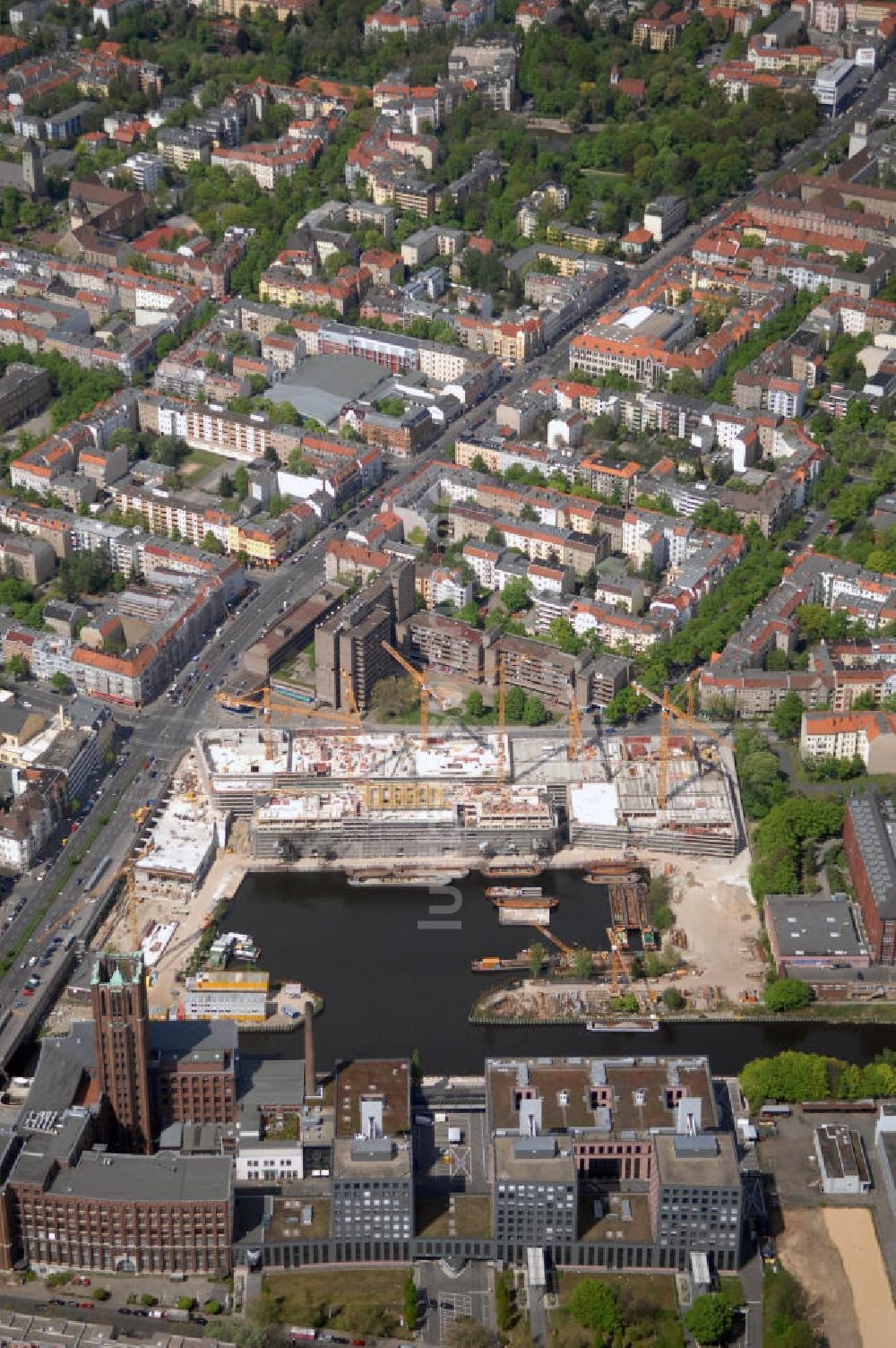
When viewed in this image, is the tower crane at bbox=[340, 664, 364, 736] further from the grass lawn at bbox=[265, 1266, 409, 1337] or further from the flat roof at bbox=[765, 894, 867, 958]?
the grass lawn at bbox=[265, 1266, 409, 1337]

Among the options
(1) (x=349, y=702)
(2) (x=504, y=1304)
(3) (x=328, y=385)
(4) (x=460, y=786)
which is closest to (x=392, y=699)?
(1) (x=349, y=702)

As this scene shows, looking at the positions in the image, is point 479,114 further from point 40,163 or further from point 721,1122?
point 721,1122

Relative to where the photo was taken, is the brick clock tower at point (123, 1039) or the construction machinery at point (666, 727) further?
the construction machinery at point (666, 727)

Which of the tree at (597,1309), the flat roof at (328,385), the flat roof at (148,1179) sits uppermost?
the flat roof at (148,1179)

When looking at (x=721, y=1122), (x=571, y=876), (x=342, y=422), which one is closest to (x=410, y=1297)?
(x=721, y=1122)

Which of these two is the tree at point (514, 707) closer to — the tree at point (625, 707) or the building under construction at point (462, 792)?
the building under construction at point (462, 792)

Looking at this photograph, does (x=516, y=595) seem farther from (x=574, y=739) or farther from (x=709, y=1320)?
(x=709, y=1320)

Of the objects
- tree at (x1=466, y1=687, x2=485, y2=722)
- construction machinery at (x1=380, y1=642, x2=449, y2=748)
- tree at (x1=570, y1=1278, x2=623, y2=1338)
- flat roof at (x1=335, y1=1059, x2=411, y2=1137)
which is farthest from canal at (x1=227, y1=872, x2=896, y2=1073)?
tree at (x1=570, y1=1278, x2=623, y2=1338)

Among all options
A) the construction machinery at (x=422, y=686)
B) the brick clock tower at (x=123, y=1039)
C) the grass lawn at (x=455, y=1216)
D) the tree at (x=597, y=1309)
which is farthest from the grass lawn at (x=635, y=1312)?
the construction machinery at (x=422, y=686)
